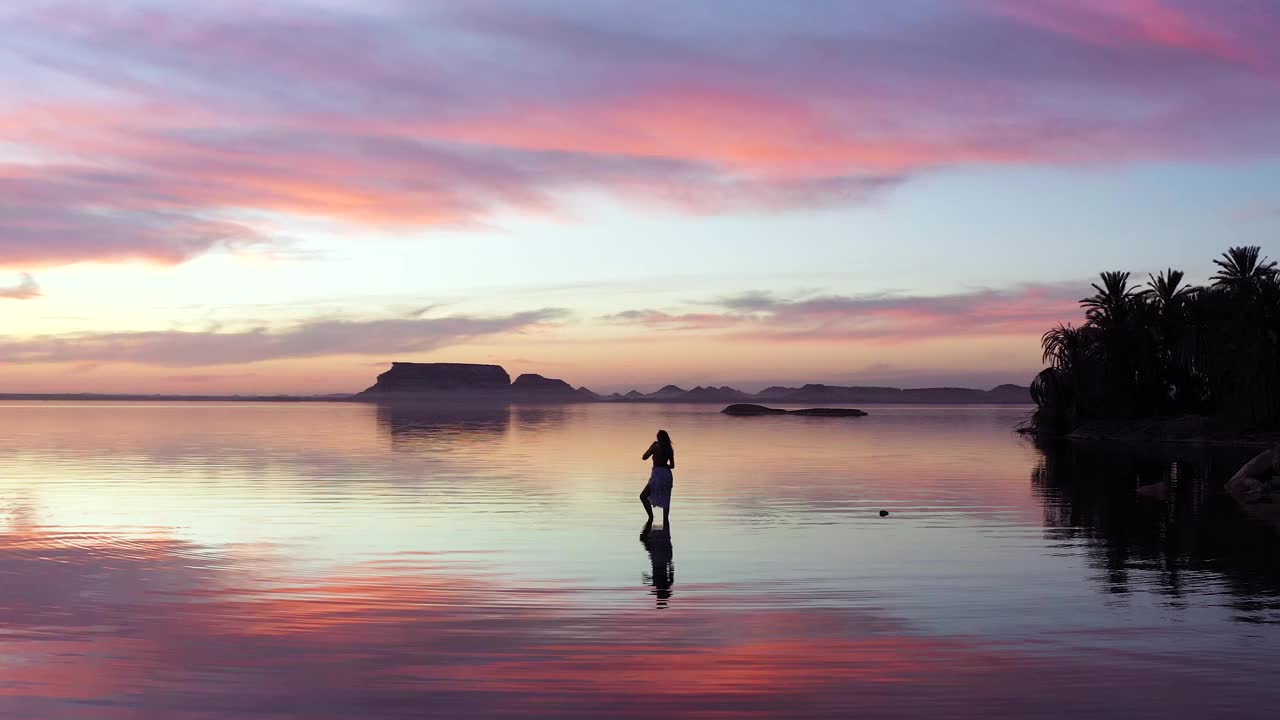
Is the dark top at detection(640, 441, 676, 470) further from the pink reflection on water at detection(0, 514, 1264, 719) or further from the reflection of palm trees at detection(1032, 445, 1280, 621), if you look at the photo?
the reflection of palm trees at detection(1032, 445, 1280, 621)

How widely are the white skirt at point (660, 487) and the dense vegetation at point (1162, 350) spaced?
51744 mm

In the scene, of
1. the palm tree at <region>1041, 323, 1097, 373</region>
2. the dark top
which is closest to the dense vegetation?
the palm tree at <region>1041, 323, 1097, 373</region>

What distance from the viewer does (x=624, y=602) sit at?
42.9 ft

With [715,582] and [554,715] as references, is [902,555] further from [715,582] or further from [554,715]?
[554,715]

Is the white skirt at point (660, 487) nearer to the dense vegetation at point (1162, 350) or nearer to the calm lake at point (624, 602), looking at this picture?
the calm lake at point (624, 602)

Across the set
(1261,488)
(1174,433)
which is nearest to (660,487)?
(1261,488)

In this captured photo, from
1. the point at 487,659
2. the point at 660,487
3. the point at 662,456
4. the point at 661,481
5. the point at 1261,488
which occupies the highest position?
the point at 662,456

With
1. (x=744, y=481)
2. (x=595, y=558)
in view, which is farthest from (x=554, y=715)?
(x=744, y=481)

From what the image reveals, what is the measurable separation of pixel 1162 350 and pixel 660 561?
2634 inches

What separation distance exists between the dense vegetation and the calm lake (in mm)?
38520

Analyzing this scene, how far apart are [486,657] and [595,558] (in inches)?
258

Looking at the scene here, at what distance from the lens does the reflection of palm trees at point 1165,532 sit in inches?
564

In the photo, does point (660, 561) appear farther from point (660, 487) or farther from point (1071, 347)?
point (1071, 347)

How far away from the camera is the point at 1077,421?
73438 millimetres
